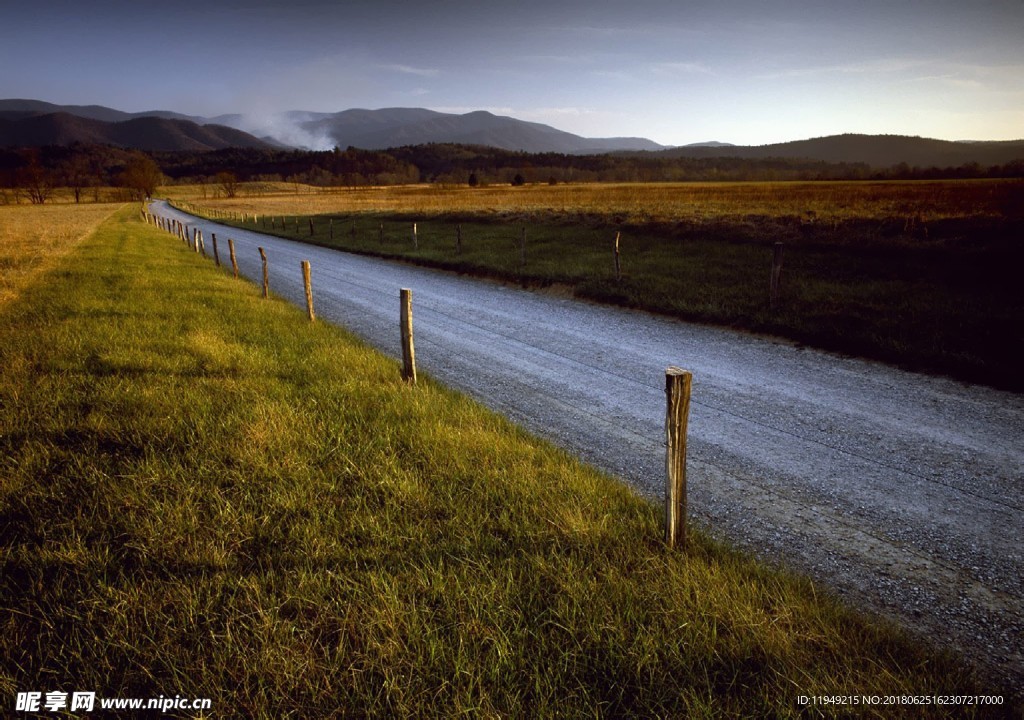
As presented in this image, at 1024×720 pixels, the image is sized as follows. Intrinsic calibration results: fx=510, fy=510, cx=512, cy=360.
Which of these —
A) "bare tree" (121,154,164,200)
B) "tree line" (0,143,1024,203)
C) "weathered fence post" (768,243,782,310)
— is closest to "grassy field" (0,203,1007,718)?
"weathered fence post" (768,243,782,310)

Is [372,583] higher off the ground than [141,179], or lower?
lower

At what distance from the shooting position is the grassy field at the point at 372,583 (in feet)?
7.83

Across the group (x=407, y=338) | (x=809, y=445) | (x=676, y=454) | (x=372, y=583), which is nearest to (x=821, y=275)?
(x=809, y=445)

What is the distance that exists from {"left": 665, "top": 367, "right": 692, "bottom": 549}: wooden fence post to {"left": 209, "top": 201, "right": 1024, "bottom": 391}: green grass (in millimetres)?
6364

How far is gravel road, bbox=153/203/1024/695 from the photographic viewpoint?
3379 mm

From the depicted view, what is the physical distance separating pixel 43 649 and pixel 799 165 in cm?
18082

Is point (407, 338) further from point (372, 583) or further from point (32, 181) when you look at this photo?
point (32, 181)

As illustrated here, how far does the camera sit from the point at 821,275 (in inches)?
504

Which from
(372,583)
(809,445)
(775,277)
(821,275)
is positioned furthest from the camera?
(821,275)

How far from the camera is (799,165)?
492 ft

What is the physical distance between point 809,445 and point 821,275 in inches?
370

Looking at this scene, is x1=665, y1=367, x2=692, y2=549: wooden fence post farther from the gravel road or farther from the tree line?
the tree line

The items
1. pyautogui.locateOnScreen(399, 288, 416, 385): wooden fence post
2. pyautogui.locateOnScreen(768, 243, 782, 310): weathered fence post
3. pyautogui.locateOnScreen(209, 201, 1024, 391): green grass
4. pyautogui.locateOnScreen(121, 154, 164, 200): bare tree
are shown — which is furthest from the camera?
pyautogui.locateOnScreen(121, 154, 164, 200): bare tree

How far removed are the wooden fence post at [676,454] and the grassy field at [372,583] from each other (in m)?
0.16
